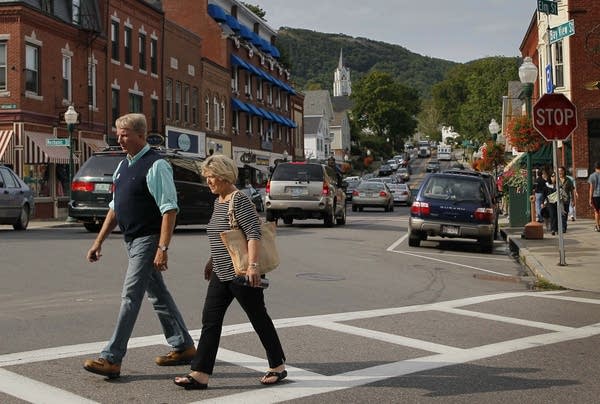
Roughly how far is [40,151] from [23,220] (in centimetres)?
990

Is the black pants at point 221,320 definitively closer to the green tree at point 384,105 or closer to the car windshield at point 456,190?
the car windshield at point 456,190

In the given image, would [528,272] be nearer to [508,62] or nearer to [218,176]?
[218,176]

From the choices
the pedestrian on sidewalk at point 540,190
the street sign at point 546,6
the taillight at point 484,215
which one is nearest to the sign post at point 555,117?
the street sign at point 546,6

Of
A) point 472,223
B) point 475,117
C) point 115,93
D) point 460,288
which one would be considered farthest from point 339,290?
point 475,117

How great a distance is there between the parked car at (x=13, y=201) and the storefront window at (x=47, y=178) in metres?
9.21

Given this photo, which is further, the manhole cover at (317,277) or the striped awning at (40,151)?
the striped awning at (40,151)

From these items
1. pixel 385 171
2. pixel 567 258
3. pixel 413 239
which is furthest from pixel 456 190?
pixel 385 171

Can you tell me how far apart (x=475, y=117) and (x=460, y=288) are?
69.1 meters

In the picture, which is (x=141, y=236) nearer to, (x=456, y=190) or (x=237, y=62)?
(x=456, y=190)

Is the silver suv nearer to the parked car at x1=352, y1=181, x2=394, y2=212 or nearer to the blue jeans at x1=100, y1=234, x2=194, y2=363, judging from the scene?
the parked car at x1=352, y1=181, x2=394, y2=212

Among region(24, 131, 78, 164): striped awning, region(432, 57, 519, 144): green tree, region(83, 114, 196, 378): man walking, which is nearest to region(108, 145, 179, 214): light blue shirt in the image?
region(83, 114, 196, 378): man walking

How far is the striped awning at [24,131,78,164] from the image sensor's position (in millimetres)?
30844

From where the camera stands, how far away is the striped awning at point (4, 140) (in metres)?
29.9

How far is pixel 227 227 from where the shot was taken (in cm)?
595
